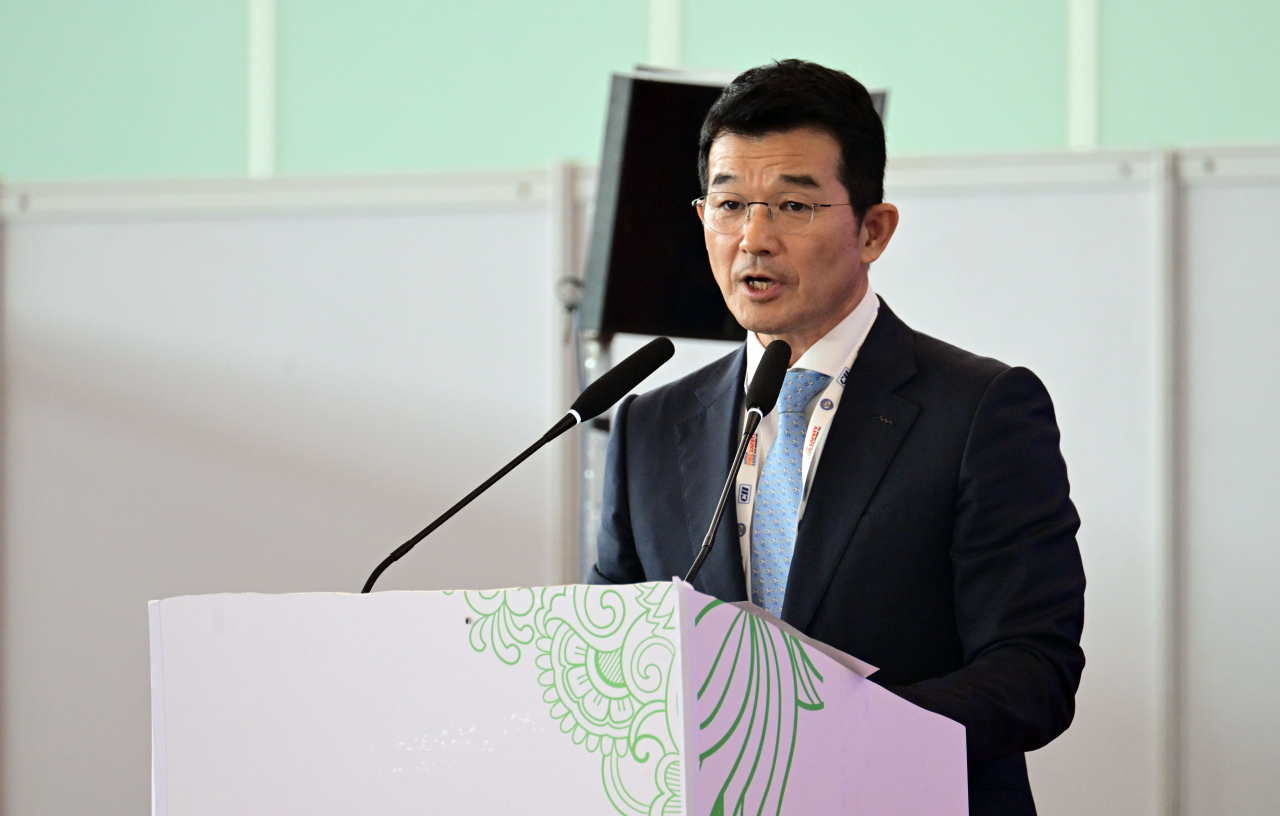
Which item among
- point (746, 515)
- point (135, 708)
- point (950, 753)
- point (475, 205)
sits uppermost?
point (475, 205)

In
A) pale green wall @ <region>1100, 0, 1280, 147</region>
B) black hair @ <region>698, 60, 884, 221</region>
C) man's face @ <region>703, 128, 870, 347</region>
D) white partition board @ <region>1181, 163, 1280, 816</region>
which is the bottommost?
white partition board @ <region>1181, 163, 1280, 816</region>

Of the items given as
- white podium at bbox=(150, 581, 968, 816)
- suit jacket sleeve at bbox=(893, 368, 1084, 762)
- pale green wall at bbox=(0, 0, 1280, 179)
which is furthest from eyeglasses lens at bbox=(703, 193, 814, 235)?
pale green wall at bbox=(0, 0, 1280, 179)

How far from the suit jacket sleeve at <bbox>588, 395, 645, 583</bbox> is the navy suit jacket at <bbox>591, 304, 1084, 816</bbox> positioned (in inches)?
5.5

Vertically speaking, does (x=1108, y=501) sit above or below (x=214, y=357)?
below

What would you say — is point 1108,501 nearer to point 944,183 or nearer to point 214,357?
point 944,183

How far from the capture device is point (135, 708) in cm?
294

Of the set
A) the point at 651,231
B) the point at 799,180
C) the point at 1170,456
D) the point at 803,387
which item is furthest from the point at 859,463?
the point at 1170,456

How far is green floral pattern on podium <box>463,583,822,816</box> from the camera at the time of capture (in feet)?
2.90

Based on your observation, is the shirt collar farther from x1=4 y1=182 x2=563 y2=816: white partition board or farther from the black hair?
x1=4 y1=182 x2=563 y2=816: white partition board

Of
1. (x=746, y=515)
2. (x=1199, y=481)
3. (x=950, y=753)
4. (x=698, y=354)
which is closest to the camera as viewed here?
(x=950, y=753)

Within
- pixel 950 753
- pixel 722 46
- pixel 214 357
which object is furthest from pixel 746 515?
pixel 722 46

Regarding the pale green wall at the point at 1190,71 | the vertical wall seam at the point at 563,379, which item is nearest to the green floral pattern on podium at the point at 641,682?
the vertical wall seam at the point at 563,379

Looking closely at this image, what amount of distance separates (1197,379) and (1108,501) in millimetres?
312

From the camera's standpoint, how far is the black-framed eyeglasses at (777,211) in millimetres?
1476
